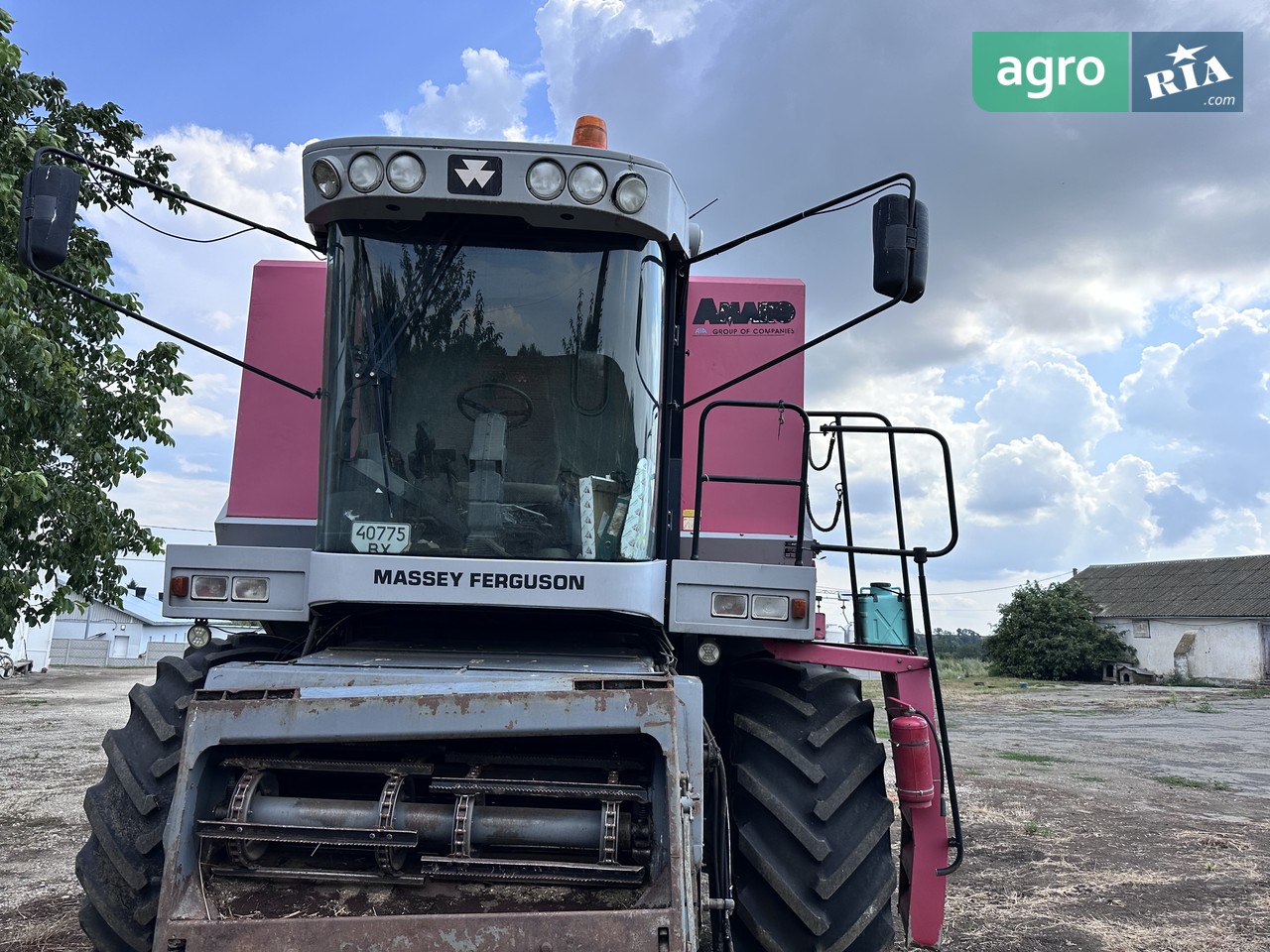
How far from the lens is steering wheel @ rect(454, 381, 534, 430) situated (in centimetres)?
375

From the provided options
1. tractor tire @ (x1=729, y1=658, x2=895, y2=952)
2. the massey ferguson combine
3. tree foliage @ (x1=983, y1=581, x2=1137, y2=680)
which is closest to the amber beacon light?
the massey ferguson combine

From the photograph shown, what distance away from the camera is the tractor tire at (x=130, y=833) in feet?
11.1

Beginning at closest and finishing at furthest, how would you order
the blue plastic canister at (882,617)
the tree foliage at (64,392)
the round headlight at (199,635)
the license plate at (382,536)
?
the license plate at (382,536) < the round headlight at (199,635) < the blue plastic canister at (882,617) < the tree foliage at (64,392)

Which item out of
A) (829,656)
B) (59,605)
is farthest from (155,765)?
(59,605)

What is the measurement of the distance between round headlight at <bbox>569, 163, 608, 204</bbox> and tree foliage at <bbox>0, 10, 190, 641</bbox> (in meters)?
4.53

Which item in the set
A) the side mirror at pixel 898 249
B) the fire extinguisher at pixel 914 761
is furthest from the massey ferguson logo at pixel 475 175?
the fire extinguisher at pixel 914 761

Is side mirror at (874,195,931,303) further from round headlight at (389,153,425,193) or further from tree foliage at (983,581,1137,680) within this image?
tree foliage at (983,581,1137,680)

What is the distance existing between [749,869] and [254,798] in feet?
5.71

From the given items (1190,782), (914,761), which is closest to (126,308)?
(914,761)

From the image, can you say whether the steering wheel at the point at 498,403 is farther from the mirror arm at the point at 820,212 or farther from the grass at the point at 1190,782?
the grass at the point at 1190,782

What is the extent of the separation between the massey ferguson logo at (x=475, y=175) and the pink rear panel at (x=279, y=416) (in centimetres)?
162

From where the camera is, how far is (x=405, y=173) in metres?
3.71

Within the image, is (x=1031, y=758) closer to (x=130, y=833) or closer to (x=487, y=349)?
(x=487, y=349)

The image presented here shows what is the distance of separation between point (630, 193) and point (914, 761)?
8.58ft
